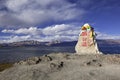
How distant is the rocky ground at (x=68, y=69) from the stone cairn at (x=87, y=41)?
16.1 ft

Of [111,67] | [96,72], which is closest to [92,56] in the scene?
[111,67]

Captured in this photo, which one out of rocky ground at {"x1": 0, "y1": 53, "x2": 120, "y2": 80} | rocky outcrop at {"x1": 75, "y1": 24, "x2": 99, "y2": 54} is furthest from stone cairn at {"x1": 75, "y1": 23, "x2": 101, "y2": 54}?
rocky ground at {"x1": 0, "y1": 53, "x2": 120, "y2": 80}

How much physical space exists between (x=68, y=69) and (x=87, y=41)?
41.2 ft

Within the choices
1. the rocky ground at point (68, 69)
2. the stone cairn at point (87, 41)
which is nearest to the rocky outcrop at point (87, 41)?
the stone cairn at point (87, 41)

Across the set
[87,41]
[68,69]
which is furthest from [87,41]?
[68,69]

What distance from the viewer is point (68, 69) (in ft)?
83.0

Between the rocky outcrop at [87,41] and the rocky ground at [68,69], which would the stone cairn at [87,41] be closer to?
the rocky outcrop at [87,41]

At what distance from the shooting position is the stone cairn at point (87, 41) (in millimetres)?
36219

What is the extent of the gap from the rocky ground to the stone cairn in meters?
4.90

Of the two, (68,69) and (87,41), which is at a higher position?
(87,41)

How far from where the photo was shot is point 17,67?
26750 mm

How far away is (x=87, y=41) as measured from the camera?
120 feet

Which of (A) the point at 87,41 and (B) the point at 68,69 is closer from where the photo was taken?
(B) the point at 68,69

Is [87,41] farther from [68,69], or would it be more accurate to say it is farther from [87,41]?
[68,69]
